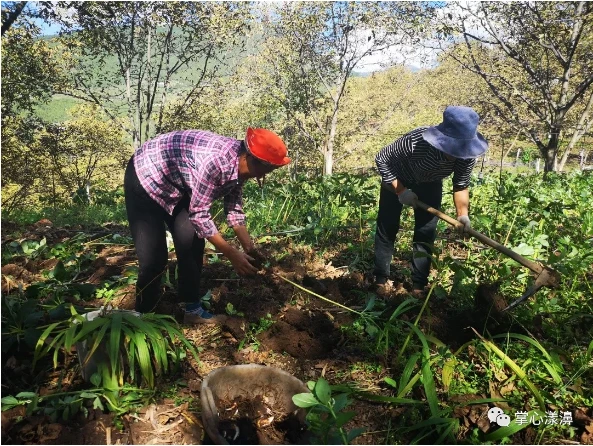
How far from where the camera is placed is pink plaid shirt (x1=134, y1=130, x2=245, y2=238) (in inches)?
82.8

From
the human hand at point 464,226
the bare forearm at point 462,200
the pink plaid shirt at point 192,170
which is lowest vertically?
the human hand at point 464,226

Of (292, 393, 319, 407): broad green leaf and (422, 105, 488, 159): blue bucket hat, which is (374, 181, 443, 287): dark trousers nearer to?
(422, 105, 488, 159): blue bucket hat

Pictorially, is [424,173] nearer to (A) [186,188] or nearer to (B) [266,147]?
(B) [266,147]

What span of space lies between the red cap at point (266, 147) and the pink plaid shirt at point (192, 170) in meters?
0.14

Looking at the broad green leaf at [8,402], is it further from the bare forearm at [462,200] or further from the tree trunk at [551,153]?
the tree trunk at [551,153]

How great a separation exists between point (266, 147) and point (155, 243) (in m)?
0.84

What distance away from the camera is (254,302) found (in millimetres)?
2768

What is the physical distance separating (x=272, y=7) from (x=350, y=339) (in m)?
15.9

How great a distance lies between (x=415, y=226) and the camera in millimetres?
3000

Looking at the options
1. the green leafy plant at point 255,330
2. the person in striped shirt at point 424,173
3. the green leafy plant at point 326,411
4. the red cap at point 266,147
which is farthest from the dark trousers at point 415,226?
the green leafy plant at point 326,411

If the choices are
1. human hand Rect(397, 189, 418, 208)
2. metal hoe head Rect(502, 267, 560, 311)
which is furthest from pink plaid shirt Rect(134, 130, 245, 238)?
metal hoe head Rect(502, 267, 560, 311)

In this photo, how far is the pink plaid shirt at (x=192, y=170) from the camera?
6.90 feet

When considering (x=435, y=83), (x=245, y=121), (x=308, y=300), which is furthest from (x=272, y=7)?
(x=435, y=83)

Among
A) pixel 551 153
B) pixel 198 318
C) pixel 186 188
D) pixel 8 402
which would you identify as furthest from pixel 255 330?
pixel 551 153
